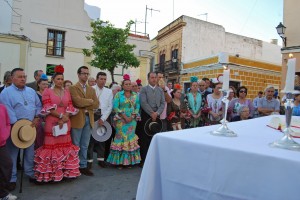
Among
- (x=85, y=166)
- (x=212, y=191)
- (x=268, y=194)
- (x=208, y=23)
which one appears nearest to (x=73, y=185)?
(x=85, y=166)

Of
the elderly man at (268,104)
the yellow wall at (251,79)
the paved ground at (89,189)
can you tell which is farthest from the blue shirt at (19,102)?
the yellow wall at (251,79)

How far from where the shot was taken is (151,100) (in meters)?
5.21

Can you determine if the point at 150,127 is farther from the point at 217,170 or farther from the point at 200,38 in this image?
the point at 200,38

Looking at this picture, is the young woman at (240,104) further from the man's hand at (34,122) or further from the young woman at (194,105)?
the man's hand at (34,122)

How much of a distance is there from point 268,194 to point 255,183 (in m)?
0.07

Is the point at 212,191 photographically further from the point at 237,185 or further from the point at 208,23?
the point at 208,23

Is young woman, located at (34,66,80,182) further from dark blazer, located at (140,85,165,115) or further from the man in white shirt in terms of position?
dark blazer, located at (140,85,165,115)

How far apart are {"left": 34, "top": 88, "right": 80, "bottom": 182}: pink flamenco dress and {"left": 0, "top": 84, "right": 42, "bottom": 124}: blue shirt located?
0.15 meters

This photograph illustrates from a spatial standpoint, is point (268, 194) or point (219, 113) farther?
point (219, 113)

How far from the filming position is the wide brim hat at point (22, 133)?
3.51 meters

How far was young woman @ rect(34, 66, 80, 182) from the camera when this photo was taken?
3900mm

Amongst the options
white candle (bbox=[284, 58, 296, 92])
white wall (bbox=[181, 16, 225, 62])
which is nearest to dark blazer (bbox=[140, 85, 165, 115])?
white candle (bbox=[284, 58, 296, 92])

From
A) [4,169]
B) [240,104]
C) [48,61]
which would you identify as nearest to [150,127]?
[240,104]

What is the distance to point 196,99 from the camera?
598 centimetres
